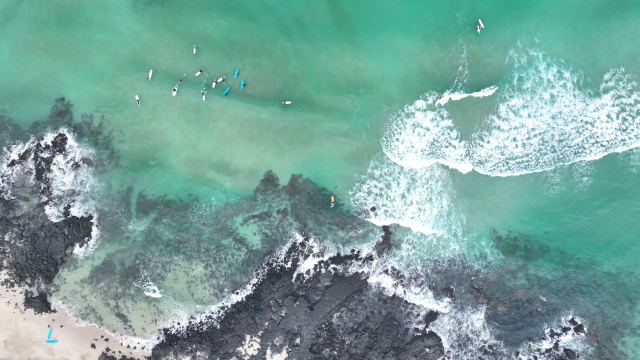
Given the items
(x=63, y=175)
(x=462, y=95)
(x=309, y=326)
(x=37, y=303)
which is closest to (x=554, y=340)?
(x=309, y=326)

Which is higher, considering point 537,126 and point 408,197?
point 537,126

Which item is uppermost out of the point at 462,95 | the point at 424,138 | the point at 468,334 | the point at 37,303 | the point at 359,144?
the point at 462,95

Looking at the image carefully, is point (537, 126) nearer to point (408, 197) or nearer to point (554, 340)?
point (408, 197)

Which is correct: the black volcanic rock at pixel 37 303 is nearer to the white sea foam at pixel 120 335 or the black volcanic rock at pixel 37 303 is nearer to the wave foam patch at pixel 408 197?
the white sea foam at pixel 120 335

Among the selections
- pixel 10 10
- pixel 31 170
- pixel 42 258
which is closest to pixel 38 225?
pixel 42 258

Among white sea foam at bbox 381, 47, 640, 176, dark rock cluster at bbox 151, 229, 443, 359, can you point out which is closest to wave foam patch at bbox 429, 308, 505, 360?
dark rock cluster at bbox 151, 229, 443, 359
